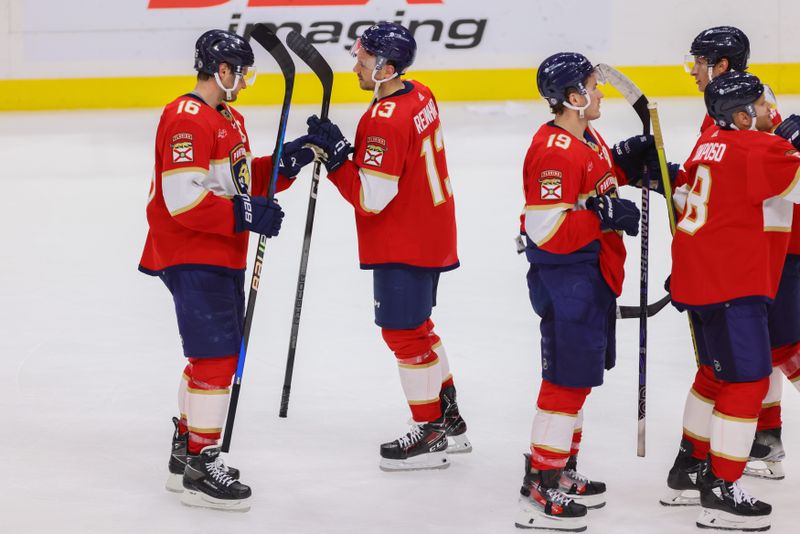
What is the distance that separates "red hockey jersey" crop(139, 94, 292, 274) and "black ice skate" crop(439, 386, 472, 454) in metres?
0.85

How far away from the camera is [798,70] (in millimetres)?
9703

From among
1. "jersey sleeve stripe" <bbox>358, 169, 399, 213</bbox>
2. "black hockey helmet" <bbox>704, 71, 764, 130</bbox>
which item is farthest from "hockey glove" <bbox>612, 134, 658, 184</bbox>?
"jersey sleeve stripe" <bbox>358, 169, 399, 213</bbox>

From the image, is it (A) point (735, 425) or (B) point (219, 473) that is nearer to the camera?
(A) point (735, 425)

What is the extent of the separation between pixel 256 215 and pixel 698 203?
1200mm

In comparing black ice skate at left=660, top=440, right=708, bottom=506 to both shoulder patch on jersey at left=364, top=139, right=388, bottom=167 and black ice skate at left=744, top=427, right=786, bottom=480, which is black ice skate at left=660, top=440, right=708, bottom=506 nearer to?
black ice skate at left=744, top=427, right=786, bottom=480

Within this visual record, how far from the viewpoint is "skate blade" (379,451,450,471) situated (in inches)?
148

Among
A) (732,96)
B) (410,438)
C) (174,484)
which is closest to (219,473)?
(174,484)

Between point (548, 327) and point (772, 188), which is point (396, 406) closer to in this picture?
point (548, 327)

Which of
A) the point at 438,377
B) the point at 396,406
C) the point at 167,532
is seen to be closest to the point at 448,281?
the point at 396,406

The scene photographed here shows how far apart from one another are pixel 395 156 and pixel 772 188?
3.48 ft

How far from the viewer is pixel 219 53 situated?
11.2 ft

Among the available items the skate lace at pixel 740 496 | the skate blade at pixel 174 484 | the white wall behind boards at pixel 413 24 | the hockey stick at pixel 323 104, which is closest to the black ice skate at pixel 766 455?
the skate lace at pixel 740 496

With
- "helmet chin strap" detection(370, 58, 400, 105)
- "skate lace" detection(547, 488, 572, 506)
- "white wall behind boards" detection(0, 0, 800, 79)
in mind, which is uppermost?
"white wall behind boards" detection(0, 0, 800, 79)

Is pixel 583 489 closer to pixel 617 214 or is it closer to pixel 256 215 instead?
pixel 617 214
